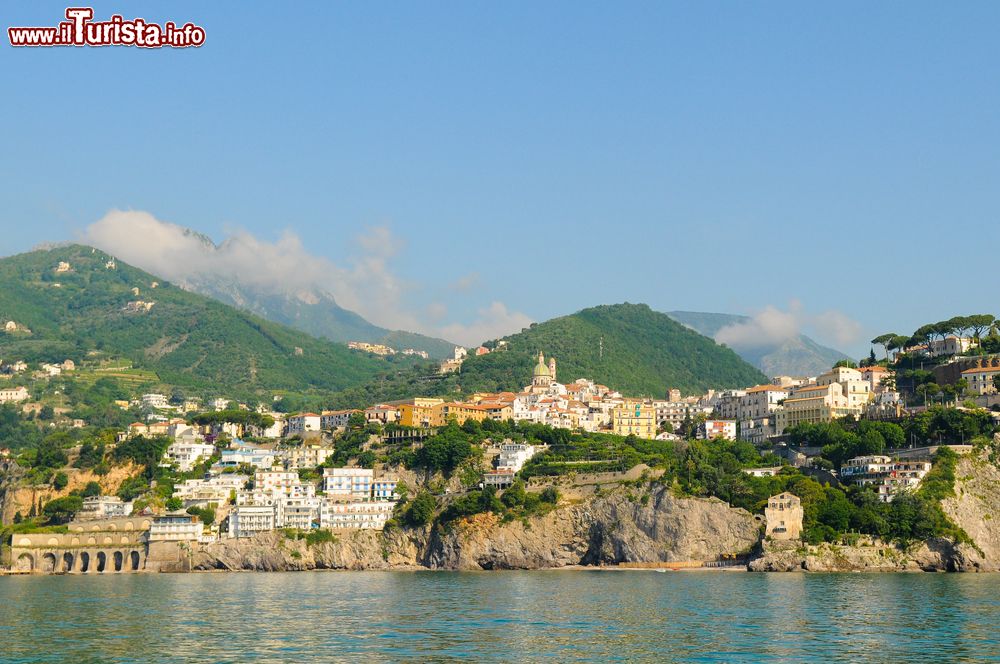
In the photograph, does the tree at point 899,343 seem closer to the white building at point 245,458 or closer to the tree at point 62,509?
the white building at point 245,458

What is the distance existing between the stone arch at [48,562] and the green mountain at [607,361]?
56.0 m

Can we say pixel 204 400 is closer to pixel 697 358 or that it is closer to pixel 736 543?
pixel 697 358

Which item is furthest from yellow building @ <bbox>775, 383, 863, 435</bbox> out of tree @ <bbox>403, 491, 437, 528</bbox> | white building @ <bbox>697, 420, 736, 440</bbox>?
tree @ <bbox>403, 491, 437, 528</bbox>

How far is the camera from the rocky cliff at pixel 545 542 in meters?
87.9

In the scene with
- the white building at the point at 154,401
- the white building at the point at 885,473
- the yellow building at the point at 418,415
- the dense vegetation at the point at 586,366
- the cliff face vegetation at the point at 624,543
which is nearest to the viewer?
the cliff face vegetation at the point at 624,543

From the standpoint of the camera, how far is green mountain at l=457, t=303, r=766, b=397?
15300cm

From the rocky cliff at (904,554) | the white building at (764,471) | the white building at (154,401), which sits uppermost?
the white building at (154,401)

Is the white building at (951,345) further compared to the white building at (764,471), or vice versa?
the white building at (951,345)

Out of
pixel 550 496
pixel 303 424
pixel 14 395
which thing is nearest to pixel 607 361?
pixel 303 424

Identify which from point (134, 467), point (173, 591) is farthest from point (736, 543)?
point (134, 467)

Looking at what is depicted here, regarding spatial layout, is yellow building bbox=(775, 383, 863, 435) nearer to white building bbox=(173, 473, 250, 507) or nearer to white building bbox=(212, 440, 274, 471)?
white building bbox=(212, 440, 274, 471)

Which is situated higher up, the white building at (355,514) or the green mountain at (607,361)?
the green mountain at (607,361)

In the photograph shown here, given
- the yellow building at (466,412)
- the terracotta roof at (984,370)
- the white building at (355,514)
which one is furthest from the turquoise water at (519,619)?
the yellow building at (466,412)

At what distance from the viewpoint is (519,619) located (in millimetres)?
52438
